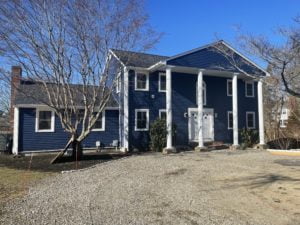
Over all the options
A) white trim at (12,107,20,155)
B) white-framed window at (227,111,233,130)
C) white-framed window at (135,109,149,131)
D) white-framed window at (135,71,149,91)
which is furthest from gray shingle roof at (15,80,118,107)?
white-framed window at (227,111,233,130)

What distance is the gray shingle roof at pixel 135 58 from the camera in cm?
1565

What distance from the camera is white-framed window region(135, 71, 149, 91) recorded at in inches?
731

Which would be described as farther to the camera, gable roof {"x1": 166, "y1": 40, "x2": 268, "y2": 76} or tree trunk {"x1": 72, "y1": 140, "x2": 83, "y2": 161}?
gable roof {"x1": 166, "y1": 40, "x2": 268, "y2": 76}

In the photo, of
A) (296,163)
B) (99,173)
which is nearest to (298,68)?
(296,163)

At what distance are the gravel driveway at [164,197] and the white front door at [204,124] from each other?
903 cm

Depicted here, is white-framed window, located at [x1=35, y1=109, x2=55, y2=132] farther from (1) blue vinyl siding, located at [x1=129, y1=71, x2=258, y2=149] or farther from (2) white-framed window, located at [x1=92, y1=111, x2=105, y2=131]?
(1) blue vinyl siding, located at [x1=129, y1=71, x2=258, y2=149]

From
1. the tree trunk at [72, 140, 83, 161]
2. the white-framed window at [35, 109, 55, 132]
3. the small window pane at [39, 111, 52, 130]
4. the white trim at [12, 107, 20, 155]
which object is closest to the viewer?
the tree trunk at [72, 140, 83, 161]

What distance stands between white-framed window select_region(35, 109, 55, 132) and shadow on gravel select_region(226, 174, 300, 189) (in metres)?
12.2

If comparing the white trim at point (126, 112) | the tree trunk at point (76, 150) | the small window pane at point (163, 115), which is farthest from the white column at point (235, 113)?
the tree trunk at point (76, 150)

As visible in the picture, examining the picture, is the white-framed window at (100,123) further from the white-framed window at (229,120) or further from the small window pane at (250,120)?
the small window pane at (250,120)

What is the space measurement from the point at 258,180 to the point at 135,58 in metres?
11.0

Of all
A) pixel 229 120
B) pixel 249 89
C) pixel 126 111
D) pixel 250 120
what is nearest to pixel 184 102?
pixel 229 120

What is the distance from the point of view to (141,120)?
60.9 feet

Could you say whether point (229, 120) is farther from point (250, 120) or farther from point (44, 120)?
point (44, 120)
